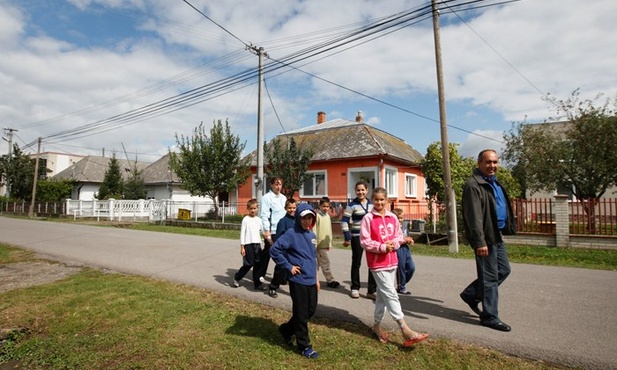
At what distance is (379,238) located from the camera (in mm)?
4059

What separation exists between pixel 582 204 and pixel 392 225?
1019 centimetres

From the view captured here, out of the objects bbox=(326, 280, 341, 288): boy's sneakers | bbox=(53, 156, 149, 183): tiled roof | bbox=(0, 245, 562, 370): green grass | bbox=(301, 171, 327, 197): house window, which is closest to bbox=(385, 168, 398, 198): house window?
bbox=(301, 171, 327, 197): house window

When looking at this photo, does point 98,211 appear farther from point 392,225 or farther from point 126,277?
point 392,225

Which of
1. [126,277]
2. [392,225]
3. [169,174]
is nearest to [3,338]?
[126,277]

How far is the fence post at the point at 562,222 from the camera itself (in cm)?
1112

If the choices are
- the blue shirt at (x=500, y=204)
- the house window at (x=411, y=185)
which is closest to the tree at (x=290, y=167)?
the house window at (x=411, y=185)

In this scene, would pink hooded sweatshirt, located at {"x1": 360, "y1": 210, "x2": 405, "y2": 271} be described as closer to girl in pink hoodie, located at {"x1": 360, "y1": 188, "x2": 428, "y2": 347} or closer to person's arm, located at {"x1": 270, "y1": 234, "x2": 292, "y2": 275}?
girl in pink hoodie, located at {"x1": 360, "y1": 188, "x2": 428, "y2": 347}

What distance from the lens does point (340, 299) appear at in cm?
559

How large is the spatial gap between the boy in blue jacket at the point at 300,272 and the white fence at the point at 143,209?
1585cm

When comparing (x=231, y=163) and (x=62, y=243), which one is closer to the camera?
(x=62, y=243)

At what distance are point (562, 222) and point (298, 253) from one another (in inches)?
418

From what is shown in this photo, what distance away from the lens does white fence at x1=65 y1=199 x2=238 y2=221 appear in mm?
20812

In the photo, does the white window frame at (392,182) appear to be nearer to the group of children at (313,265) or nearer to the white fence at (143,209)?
the white fence at (143,209)

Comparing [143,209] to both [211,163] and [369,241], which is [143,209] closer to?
[211,163]
